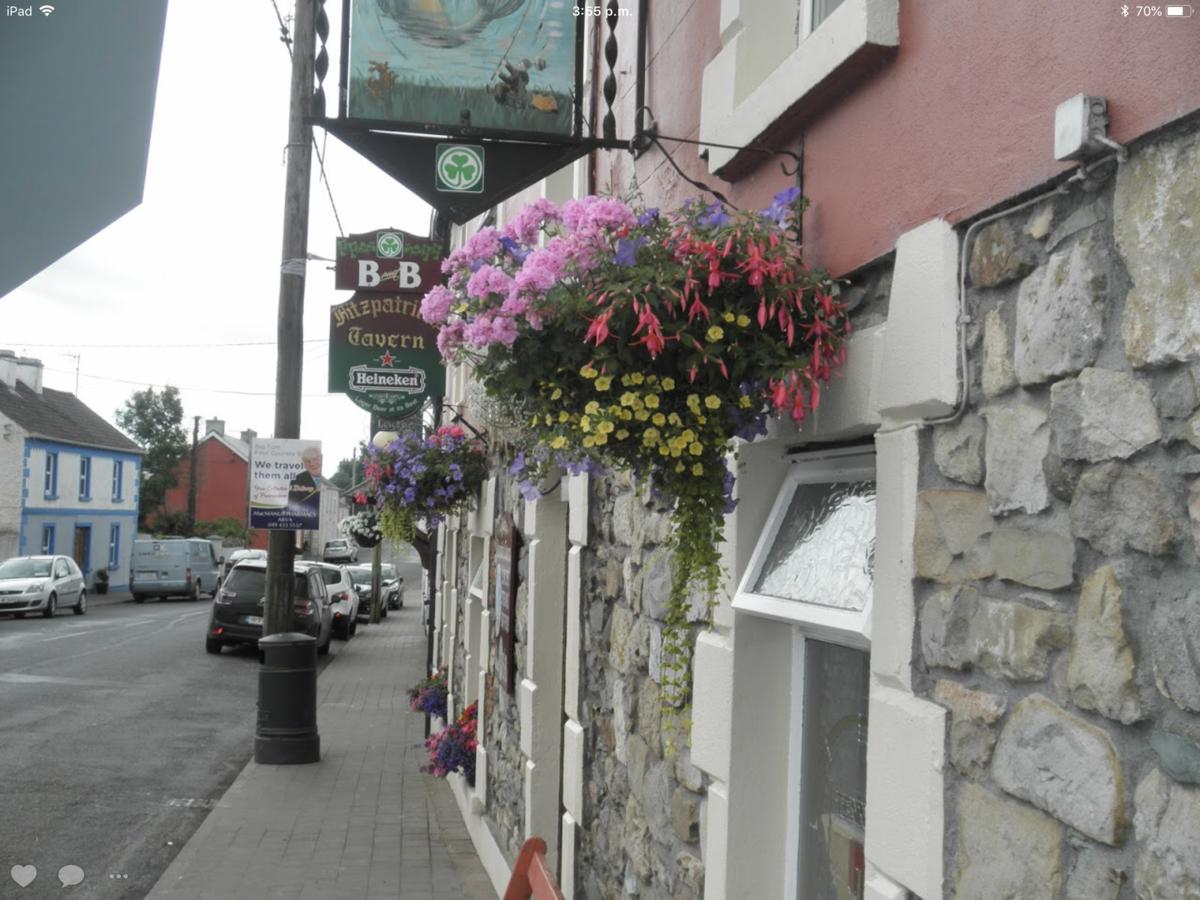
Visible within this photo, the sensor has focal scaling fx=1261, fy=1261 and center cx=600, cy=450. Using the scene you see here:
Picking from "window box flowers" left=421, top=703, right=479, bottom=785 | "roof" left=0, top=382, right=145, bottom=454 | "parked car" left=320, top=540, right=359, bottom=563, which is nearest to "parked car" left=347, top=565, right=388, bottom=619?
"roof" left=0, top=382, right=145, bottom=454

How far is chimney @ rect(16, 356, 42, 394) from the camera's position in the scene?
155 feet

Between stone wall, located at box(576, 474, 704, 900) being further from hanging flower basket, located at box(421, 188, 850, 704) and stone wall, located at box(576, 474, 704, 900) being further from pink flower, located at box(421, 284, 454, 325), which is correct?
pink flower, located at box(421, 284, 454, 325)

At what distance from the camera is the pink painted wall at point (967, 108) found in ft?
6.55

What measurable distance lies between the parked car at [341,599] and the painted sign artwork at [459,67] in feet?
71.7

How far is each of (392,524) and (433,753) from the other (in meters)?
1.79

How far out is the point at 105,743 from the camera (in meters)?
12.2

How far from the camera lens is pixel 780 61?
3758 mm

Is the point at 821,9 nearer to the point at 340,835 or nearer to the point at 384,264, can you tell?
the point at 340,835

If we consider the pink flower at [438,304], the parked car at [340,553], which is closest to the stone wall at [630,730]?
the pink flower at [438,304]

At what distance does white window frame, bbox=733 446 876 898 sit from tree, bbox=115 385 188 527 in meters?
64.1

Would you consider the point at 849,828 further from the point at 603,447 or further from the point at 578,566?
the point at 578,566

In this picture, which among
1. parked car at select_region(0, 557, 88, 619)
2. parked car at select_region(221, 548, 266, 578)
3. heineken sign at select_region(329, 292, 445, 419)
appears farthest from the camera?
parked car at select_region(0, 557, 88, 619)

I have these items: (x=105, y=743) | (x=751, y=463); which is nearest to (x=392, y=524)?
(x=105, y=743)

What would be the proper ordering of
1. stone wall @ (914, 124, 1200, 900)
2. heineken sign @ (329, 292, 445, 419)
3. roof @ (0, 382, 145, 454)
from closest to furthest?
stone wall @ (914, 124, 1200, 900) < heineken sign @ (329, 292, 445, 419) < roof @ (0, 382, 145, 454)
